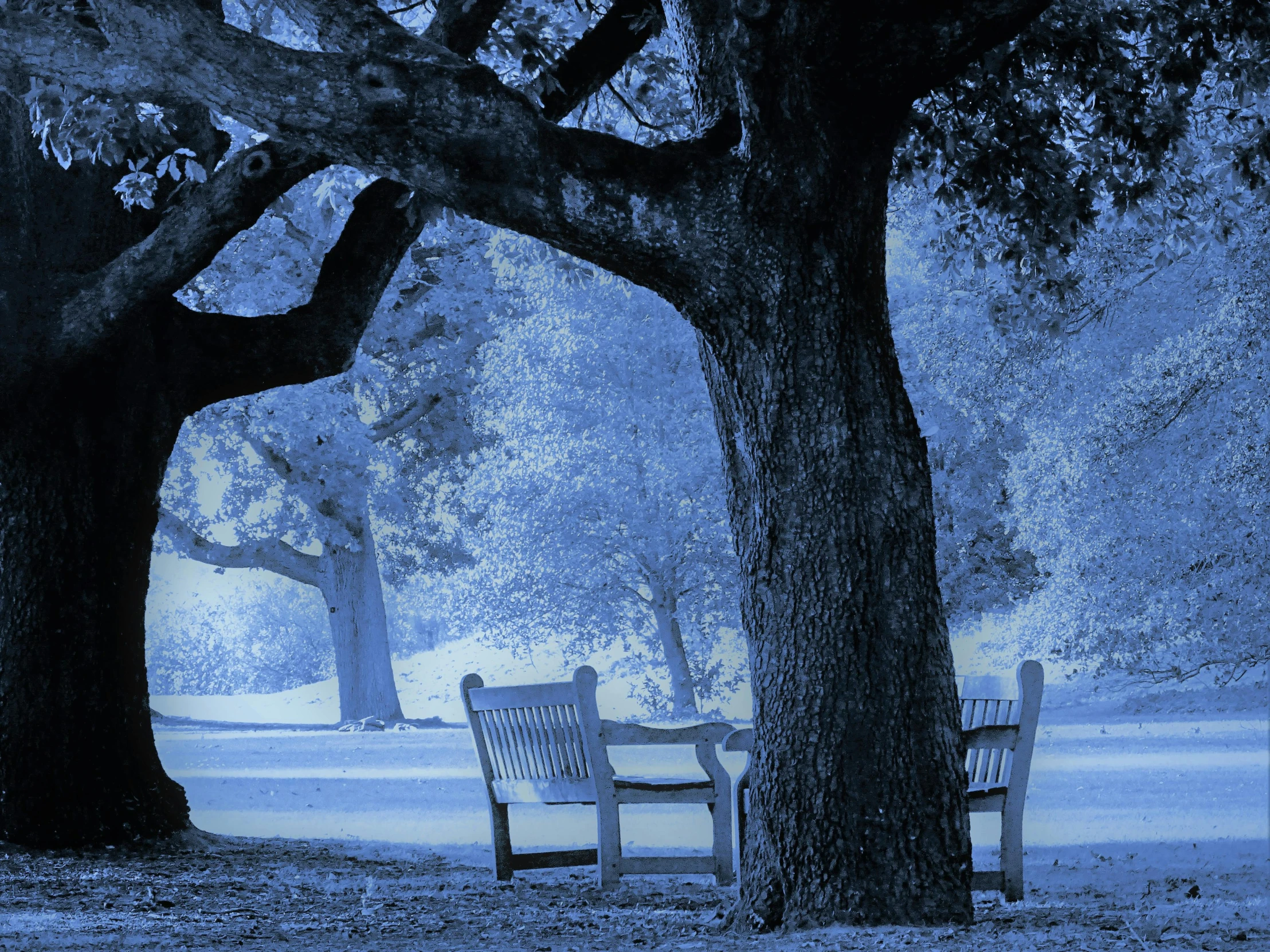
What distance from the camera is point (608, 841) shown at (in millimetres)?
7211

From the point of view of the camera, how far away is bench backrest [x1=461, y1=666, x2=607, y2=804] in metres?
7.19

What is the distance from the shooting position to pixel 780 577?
19.0ft

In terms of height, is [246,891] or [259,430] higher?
[259,430]

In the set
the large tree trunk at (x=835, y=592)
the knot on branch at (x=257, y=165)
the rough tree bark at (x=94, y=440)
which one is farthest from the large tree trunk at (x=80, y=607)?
the large tree trunk at (x=835, y=592)

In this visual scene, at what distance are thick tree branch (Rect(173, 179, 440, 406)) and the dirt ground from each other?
3017mm

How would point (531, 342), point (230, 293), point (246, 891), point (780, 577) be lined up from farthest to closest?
point (531, 342), point (230, 293), point (246, 891), point (780, 577)

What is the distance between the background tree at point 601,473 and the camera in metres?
22.8

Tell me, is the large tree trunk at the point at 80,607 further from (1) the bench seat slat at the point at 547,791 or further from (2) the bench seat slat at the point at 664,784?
(2) the bench seat slat at the point at 664,784

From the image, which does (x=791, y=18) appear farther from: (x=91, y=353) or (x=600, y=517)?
(x=600, y=517)

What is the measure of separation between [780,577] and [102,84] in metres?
3.84

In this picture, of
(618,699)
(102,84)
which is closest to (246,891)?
(102,84)

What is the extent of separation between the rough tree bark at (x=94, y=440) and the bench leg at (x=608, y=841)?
10.4ft

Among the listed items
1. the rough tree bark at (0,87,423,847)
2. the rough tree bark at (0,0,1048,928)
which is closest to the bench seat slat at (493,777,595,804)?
the rough tree bark at (0,0,1048,928)

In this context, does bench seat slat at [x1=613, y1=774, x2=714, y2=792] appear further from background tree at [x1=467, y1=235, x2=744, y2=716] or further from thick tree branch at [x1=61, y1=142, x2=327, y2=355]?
background tree at [x1=467, y1=235, x2=744, y2=716]
